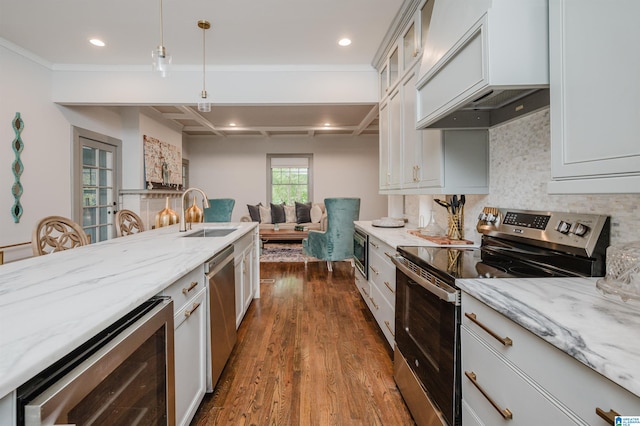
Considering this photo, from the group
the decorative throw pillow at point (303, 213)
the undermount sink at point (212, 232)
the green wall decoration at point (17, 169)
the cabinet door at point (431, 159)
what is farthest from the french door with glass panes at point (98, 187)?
the cabinet door at point (431, 159)

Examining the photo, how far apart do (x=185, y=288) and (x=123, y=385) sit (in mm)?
544

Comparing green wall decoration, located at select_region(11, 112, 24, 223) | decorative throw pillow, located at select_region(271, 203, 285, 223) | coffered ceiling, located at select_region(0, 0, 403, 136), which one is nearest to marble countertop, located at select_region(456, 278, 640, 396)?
coffered ceiling, located at select_region(0, 0, 403, 136)

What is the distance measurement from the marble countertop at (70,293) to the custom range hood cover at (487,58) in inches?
57.6

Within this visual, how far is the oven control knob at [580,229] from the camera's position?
1.25m

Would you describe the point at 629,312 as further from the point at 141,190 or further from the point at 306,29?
the point at 141,190

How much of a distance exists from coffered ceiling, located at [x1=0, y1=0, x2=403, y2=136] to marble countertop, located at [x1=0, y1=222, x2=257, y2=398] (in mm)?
2082

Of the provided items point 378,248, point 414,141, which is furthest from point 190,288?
point 414,141

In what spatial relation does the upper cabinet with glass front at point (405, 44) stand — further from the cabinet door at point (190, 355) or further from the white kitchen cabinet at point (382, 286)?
the cabinet door at point (190, 355)

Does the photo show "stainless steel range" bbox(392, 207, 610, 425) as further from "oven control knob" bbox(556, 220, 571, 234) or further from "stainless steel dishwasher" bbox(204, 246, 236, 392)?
"stainless steel dishwasher" bbox(204, 246, 236, 392)

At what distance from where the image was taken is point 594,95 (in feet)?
2.92

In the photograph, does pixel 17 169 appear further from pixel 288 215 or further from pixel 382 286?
pixel 288 215

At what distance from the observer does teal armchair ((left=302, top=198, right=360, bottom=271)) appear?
456 cm

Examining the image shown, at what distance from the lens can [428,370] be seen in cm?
141

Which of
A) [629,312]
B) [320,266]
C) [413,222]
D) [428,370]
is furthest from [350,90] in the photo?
[629,312]
